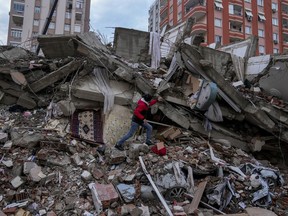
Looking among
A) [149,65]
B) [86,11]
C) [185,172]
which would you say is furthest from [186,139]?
[86,11]

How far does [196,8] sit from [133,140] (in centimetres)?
2553

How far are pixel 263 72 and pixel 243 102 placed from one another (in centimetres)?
335

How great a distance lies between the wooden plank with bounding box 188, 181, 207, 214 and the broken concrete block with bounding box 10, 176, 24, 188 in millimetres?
3081

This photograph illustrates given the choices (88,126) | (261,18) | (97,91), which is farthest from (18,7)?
(88,126)

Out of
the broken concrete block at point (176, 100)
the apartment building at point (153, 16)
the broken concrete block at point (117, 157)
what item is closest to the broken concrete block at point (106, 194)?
the broken concrete block at point (117, 157)

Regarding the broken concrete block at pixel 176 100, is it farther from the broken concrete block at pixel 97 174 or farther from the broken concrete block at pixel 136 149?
the broken concrete block at pixel 97 174

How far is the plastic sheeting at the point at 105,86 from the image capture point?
23.8ft

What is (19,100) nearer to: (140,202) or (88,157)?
(88,157)

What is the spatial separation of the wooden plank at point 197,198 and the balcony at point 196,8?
26744mm

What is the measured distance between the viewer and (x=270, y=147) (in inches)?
311

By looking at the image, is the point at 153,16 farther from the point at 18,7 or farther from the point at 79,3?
the point at 18,7

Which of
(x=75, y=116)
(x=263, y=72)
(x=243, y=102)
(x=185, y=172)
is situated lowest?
(x=185, y=172)

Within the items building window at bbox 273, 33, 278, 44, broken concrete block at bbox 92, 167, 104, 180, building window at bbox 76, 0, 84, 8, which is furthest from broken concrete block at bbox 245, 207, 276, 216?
building window at bbox 76, 0, 84, 8

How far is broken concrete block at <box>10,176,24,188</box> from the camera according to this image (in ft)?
16.2
